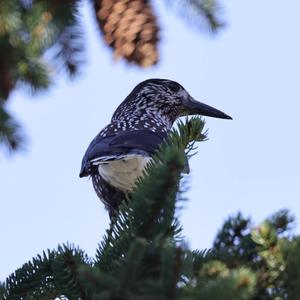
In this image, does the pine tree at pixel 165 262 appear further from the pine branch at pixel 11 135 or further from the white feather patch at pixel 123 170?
the white feather patch at pixel 123 170

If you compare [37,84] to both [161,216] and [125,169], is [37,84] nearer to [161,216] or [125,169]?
[161,216]

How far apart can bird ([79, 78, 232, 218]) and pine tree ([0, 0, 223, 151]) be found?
2.17 m

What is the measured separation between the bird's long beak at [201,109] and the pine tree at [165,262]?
359cm

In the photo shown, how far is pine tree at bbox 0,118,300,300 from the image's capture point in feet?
5.58

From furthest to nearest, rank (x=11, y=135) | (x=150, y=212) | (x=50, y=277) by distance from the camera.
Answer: (x=50, y=277) → (x=150, y=212) → (x=11, y=135)

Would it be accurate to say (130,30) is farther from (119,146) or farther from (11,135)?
(119,146)

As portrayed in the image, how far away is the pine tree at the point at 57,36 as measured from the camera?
1799mm

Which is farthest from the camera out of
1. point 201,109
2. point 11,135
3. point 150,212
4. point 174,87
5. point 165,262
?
point 174,87

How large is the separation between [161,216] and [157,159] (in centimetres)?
54

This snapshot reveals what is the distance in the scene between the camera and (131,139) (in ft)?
16.5

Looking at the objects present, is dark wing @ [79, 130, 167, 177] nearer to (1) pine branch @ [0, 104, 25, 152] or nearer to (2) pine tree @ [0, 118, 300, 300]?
(2) pine tree @ [0, 118, 300, 300]

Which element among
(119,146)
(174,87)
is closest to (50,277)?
(119,146)

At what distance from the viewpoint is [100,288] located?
68.4 inches

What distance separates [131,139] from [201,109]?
1591 millimetres
